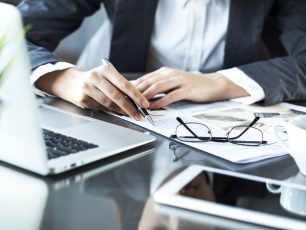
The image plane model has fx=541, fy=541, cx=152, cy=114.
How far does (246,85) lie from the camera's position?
1.12m

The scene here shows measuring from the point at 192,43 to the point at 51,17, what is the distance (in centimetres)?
37

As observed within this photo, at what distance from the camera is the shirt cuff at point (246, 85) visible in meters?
Answer: 1.09

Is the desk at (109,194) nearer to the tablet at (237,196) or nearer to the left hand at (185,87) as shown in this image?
the tablet at (237,196)

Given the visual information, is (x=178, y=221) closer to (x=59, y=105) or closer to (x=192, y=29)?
(x=59, y=105)

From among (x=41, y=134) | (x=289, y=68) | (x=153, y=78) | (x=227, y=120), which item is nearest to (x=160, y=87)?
(x=153, y=78)

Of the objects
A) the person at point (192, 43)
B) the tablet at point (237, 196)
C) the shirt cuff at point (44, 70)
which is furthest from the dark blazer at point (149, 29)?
the tablet at point (237, 196)

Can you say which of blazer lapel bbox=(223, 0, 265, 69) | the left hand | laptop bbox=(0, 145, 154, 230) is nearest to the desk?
laptop bbox=(0, 145, 154, 230)

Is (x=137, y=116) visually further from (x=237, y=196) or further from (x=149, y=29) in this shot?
(x=149, y=29)

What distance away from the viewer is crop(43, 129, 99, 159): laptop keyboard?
0.71 m

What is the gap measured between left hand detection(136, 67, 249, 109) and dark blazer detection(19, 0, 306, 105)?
0.26 feet

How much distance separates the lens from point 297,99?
3.80 feet

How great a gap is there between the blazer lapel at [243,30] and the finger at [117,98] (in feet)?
1.76

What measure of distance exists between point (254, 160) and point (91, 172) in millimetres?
231

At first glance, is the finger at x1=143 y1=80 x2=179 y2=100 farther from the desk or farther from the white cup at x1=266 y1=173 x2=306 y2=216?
the white cup at x1=266 y1=173 x2=306 y2=216
